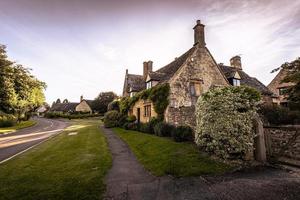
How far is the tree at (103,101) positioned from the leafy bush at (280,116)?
57.2 m

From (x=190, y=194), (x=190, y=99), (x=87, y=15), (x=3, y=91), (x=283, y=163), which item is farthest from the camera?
(x=3, y=91)

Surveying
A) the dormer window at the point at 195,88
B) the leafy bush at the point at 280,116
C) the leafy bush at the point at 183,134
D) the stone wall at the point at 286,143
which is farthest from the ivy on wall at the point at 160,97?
the stone wall at the point at 286,143

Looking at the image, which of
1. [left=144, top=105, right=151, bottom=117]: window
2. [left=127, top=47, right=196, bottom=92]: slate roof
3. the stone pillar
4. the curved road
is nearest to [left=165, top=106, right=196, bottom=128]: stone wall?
[left=144, top=105, right=151, bottom=117]: window

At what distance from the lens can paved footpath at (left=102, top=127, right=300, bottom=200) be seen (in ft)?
18.1

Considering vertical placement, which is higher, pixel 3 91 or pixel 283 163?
pixel 3 91

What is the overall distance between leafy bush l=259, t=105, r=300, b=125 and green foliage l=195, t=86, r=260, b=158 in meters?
6.54

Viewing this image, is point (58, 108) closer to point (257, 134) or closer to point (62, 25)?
point (62, 25)

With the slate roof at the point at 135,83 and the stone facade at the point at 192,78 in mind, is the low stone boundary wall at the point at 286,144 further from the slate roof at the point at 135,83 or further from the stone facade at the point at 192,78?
the slate roof at the point at 135,83

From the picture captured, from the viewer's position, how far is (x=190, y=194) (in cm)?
568

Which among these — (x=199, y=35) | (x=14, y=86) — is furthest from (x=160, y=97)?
(x=14, y=86)

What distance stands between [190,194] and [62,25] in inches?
516

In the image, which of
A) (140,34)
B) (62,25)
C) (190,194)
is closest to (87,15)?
(62,25)

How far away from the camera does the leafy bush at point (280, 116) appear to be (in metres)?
13.8

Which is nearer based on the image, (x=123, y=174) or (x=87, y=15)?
(x=123, y=174)
